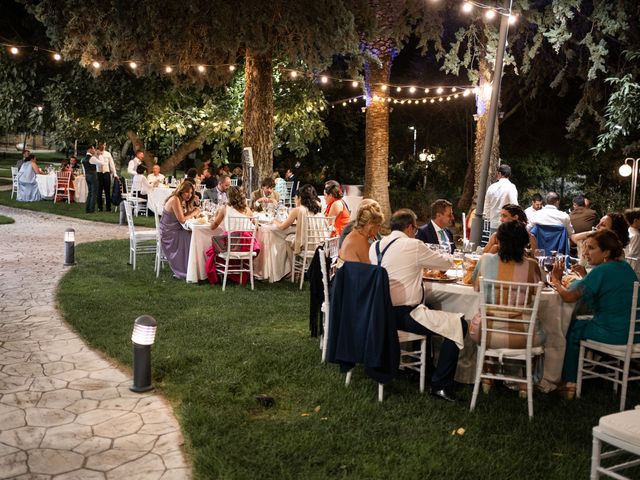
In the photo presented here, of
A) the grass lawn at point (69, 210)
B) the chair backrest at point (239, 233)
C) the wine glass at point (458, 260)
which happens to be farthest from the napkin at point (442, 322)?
the grass lawn at point (69, 210)

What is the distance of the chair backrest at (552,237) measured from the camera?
929 cm

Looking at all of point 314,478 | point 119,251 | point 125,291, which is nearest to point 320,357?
point 314,478

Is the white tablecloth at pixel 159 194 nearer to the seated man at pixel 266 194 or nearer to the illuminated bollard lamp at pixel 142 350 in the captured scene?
the seated man at pixel 266 194

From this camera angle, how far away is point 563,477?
12.2 feet

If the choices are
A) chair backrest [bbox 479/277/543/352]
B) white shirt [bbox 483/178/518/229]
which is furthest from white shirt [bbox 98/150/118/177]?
chair backrest [bbox 479/277/543/352]

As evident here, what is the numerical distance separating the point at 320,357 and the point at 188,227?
3792 mm

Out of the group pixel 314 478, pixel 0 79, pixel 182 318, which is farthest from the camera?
pixel 0 79

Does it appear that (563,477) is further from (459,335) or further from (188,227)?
(188,227)

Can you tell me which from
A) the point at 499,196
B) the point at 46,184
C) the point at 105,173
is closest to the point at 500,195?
the point at 499,196

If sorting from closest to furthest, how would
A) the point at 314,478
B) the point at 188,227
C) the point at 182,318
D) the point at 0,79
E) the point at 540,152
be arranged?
the point at 314,478 < the point at 182,318 < the point at 188,227 < the point at 0,79 < the point at 540,152

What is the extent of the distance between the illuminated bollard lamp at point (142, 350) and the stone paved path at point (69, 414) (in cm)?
10

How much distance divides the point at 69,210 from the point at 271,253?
10.6 metres

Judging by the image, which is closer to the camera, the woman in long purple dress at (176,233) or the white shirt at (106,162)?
the woman in long purple dress at (176,233)

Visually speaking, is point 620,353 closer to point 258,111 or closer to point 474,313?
point 474,313
